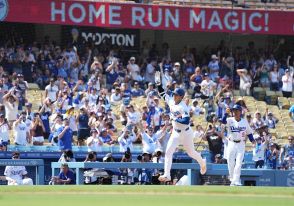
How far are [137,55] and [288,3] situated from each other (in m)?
6.35

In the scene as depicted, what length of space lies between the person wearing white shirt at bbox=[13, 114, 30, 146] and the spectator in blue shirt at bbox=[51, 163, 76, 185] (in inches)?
161

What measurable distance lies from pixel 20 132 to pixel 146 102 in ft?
16.4

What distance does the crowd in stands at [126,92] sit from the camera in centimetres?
2738

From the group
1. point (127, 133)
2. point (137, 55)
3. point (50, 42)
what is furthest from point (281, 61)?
point (127, 133)

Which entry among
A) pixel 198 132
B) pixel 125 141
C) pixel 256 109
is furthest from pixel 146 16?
pixel 125 141

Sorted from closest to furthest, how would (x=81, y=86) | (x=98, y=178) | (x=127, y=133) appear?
(x=98, y=178)
(x=127, y=133)
(x=81, y=86)

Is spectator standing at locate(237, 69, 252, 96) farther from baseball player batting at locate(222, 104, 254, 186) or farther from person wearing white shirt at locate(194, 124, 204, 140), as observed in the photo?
baseball player batting at locate(222, 104, 254, 186)

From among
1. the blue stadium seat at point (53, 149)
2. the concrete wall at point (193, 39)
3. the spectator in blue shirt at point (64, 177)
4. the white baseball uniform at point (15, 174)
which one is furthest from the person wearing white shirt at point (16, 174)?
the concrete wall at point (193, 39)

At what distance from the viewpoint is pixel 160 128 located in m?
29.0

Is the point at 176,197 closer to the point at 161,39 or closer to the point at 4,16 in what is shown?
the point at 4,16

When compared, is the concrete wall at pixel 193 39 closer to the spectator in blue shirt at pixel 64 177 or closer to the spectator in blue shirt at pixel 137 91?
the spectator in blue shirt at pixel 137 91

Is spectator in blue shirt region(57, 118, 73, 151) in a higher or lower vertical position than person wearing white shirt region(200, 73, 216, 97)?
lower

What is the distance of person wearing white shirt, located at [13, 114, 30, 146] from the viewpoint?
88.0ft

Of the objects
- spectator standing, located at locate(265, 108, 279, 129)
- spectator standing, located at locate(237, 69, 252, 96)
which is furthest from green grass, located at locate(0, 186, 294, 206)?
spectator standing, located at locate(237, 69, 252, 96)
